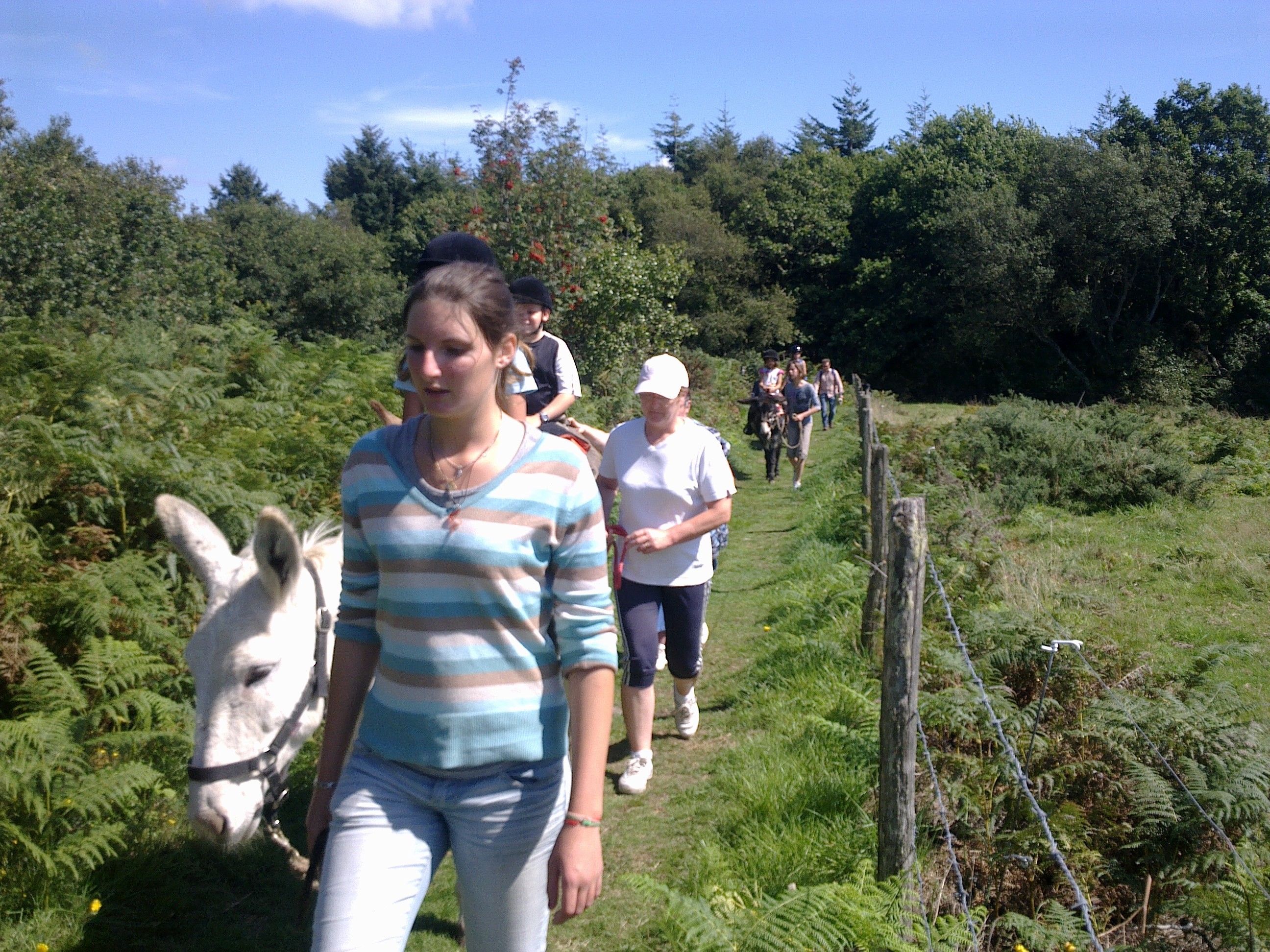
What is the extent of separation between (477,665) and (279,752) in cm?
121

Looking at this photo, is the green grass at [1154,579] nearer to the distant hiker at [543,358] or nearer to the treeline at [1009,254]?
the distant hiker at [543,358]

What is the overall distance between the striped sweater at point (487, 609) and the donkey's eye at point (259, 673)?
0.84 metres

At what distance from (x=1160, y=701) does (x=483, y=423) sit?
417 centimetres

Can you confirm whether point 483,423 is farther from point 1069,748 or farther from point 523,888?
point 1069,748

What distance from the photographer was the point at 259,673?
287 cm

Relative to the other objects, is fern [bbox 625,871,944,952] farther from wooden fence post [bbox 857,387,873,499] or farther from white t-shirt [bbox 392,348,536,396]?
wooden fence post [bbox 857,387,873,499]

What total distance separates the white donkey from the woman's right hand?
1.68 feet

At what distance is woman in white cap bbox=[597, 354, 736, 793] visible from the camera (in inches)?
188

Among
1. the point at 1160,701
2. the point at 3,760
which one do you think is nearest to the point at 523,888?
the point at 3,760

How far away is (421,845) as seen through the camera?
2.06 m

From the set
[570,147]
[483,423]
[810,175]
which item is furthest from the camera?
[810,175]

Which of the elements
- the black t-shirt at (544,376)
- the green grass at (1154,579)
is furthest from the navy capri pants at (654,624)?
the green grass at (1154,579)

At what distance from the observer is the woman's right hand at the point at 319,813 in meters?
2.30

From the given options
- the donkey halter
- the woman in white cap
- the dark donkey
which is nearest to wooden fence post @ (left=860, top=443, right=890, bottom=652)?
the woman in white cap
